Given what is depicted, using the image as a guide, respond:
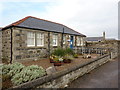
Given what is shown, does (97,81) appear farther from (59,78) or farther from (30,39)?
(30,39)

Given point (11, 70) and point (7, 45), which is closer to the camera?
point (11, 70)

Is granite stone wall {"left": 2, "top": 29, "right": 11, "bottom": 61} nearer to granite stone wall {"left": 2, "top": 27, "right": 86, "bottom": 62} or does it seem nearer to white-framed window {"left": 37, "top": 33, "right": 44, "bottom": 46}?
granite stone wall {"left": 2, "top": 27, "right": 86, "bottom": 62}

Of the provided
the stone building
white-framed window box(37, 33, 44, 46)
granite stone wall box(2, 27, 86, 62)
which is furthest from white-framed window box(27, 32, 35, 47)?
white-framed window box(37, 33, 44, 46)

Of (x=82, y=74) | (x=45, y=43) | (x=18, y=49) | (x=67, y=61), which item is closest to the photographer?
(x=82, y=74)

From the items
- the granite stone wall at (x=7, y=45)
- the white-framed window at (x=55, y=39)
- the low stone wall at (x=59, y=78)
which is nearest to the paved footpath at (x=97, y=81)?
the low stone wall at (x=59, y=78)

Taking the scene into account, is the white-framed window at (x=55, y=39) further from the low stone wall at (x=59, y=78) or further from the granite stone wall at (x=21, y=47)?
the low stone wall at (x=59, y=78)

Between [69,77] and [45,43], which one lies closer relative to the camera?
[69,77]

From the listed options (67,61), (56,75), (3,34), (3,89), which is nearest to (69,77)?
(56,75)

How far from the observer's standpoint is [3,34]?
9133mm

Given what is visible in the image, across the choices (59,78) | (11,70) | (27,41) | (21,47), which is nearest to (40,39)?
(27,41)

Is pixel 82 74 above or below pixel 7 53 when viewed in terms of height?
below

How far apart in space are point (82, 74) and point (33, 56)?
208 inches

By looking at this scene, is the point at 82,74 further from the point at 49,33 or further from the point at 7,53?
the point at 7,53

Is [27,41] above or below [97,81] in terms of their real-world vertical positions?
above
